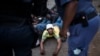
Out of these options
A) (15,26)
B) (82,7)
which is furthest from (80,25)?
(15,26)

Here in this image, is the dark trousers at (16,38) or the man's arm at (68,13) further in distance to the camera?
the man's arm at (68,13)

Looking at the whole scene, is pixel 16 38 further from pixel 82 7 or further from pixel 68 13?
pixel 82 7

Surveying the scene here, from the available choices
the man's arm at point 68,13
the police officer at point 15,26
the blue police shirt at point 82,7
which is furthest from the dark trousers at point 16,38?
the blue police shirt at point 82,7

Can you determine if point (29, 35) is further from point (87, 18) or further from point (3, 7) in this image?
point (87, 18)

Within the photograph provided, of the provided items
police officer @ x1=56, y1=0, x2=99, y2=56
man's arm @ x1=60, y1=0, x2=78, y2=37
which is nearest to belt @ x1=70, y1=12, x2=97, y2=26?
police officer @ x1=56, y1=0, x2=99, y2=56

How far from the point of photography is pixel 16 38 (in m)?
2.29

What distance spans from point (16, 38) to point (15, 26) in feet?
0.31

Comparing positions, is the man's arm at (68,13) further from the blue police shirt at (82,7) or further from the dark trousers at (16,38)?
the dark trousers at (16,38)

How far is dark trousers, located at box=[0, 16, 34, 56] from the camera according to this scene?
90.0 inches

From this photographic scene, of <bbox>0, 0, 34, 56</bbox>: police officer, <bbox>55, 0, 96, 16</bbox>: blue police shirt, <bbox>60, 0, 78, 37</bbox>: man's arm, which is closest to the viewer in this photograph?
<bbox>0, 0, 34, 56</bbox>: police officer

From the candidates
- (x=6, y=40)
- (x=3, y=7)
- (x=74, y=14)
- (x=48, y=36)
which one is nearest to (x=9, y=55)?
(x=6, y=40)

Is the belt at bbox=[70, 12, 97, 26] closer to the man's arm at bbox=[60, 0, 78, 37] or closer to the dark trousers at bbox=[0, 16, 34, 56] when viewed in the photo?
the man's arm at bbox=[60, 0, 78, 37]

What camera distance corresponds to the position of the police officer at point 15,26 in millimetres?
2279

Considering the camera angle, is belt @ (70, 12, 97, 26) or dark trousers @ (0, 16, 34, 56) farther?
belt @ (70, 12, 97, 26)
